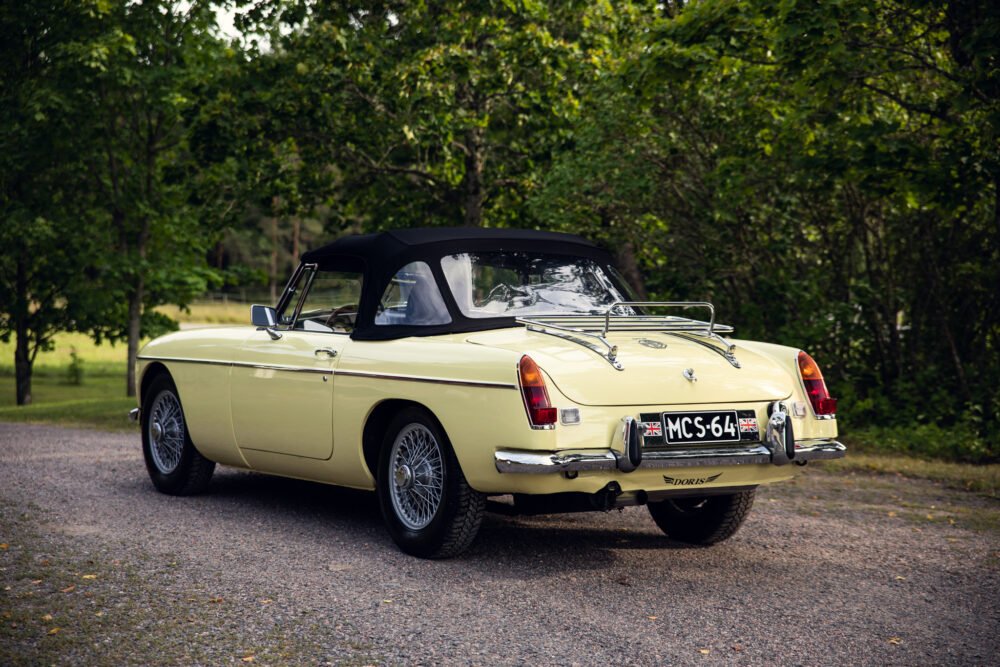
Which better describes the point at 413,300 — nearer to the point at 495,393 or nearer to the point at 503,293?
the point at 503,293

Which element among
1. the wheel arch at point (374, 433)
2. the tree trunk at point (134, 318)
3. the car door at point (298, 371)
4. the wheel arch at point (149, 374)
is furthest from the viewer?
the tree trunk at point (134, 318)

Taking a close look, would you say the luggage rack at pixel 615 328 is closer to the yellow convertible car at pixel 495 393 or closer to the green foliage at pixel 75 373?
the yellow convertible car at pixel 495 393

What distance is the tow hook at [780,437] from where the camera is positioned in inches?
224

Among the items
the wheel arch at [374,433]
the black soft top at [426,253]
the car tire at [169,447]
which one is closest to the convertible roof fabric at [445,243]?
the black soft top at [426,253]

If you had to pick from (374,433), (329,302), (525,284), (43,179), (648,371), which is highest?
(43,179)

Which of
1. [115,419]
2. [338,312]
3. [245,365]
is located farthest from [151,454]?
[115,419]

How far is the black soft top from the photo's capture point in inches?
243

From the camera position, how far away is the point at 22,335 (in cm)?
2442

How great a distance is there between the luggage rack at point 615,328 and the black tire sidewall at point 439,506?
748mm

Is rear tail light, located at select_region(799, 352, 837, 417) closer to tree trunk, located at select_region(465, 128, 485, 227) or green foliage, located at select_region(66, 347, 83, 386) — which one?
tree trunk, located at select_region(465, 128, 485, 227)

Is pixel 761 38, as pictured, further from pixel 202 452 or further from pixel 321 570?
pixel 321 570

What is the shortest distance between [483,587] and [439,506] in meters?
0.61

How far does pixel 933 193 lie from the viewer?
10406 millimetres

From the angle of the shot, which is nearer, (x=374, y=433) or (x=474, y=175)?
(x=374, y=433)
